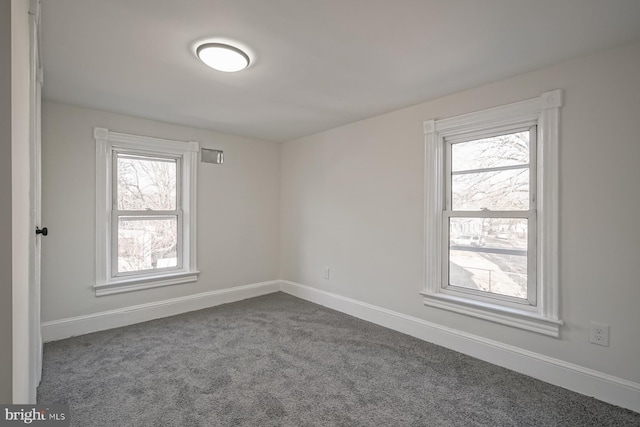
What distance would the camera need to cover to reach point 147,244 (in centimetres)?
359

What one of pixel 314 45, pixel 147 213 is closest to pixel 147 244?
pixel 147 213

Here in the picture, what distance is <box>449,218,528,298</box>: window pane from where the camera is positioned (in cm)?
245

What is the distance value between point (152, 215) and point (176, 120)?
3.75 feet

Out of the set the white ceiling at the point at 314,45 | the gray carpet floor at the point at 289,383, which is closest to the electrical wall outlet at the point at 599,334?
the gray carpet floor at the point at 289,383

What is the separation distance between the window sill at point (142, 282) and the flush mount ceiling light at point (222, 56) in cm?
251

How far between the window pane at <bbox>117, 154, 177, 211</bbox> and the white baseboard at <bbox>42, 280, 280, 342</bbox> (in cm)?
113

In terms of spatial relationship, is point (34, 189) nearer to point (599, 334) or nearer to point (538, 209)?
point (538, 209)

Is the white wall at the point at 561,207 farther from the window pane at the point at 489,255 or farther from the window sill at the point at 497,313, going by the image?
the window pane at the point at 489,255

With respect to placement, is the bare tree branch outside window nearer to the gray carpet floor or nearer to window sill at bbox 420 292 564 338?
the gray carpet floor

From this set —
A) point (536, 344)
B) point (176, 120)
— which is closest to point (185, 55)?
point (176, 120)

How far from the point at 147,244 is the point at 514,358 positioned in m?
3.82

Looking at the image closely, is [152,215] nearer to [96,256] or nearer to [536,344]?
[96,256]

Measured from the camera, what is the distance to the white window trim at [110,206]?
3166mm

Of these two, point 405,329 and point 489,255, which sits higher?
point 489,255
